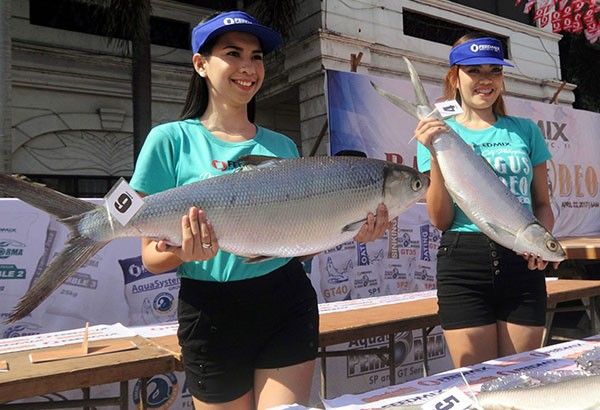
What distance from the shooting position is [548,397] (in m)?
1.41

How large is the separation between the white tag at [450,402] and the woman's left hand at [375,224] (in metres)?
0.53

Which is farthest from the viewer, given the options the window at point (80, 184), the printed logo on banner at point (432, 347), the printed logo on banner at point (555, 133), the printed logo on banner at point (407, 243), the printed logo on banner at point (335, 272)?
the window at point (80, 184)

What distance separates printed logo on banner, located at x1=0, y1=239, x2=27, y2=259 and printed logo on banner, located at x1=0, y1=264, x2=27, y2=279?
0.21 ft

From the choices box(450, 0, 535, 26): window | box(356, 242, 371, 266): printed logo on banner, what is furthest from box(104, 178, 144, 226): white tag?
box(450, 0, 535, 26): window

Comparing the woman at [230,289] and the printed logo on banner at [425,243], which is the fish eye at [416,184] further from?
the printed logo on banner at [425,243]

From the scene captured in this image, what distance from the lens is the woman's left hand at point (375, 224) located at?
171 cm

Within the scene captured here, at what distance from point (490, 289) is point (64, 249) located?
163 centimetres

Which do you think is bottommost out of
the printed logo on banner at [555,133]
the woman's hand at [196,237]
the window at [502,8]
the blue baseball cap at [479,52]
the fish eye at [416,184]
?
the woman's hand at [196,237]

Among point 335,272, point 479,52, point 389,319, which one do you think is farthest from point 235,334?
point 335,272

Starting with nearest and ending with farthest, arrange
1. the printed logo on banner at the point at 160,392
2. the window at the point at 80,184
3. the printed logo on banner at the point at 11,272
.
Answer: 1. the printed logo on banner at the point at 11,272
2. the printed logo on banner at the point at 160,392
3. the window at the point at 80,184

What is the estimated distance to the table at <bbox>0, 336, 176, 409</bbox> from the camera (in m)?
2.15

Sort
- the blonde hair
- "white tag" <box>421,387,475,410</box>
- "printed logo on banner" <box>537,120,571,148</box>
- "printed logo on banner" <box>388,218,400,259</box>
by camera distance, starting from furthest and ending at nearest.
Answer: "printed logo on banner" <box>537,120,571,148</box> → "printed logo on banner" <box>388,218,400,259</box> → the blonde hair → "white tag" <box>421,387,475,410</box>

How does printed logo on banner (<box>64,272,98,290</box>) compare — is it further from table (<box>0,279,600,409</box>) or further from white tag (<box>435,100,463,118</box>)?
white tag (<box>435,100,463,118</box>)

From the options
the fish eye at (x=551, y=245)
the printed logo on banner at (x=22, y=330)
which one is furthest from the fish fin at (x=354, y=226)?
the printed logo on banner at (x=22, y=330)
